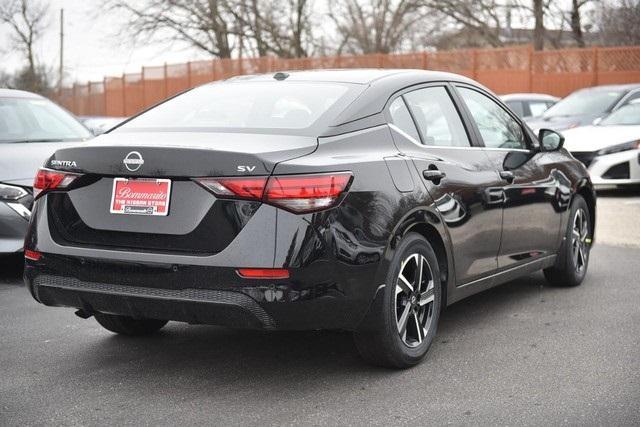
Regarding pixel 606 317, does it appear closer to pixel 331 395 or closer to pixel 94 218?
pixel 331 395

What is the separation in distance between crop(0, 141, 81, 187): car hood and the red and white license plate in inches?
127

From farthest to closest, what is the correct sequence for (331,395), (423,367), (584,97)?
(584,97), (423,367), (331,395)

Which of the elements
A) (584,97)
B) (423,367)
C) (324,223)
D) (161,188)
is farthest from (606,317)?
(584,97)

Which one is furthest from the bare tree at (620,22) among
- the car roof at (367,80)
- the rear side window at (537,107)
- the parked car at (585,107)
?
the car roof at (367,80)

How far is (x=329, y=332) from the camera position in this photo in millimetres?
5586

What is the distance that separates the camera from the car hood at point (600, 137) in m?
13.3

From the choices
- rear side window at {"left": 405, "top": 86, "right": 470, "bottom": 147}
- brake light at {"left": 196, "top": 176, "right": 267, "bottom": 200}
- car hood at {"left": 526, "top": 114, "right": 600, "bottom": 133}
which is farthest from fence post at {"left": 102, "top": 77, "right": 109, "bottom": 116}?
brake light at {"left": 196, "top": 176, "right": 267, "bottom": 200}

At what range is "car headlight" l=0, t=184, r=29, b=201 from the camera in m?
7.24

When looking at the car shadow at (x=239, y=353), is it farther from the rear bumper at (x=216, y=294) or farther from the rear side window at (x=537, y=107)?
the rear side window at (x=537, y=107)

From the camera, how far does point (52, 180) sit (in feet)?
15.1

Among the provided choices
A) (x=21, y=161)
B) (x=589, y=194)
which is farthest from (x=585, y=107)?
(x=21, y=161)

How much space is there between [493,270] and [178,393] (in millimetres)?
2151

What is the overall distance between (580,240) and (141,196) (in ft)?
12.8

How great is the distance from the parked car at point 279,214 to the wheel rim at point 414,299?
0.01m
